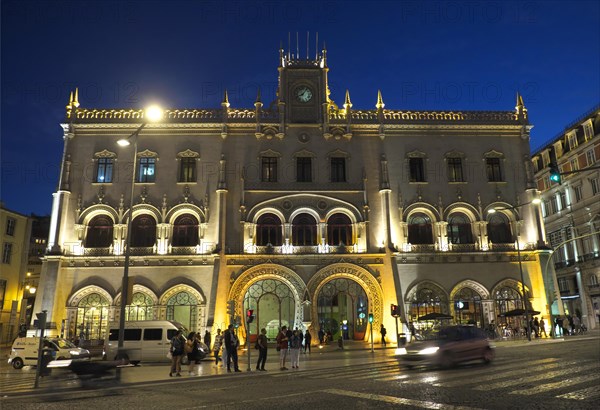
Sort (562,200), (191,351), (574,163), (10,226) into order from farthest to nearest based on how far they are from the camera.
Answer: (562,200), (574,163), (10,226), (191,351)

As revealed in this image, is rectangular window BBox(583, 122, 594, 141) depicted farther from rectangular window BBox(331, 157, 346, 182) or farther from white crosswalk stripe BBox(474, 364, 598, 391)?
white crosswalk stripe BBox(474, 364, 598, 391)

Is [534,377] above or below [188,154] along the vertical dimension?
below

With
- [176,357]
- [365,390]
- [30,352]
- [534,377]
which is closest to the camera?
[365,390]

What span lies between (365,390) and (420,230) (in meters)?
26.7

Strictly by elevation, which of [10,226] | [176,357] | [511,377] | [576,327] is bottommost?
[511,377]

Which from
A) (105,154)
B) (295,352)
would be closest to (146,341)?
(295,352)

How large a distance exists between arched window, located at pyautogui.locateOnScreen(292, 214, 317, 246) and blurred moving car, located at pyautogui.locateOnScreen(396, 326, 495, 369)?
18.9m

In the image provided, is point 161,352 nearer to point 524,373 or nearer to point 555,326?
point 524,373

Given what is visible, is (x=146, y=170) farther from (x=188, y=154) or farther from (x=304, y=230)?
(x=304, y=230)

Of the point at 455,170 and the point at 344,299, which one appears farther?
the point at 455,170

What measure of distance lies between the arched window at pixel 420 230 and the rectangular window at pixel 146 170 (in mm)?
19822

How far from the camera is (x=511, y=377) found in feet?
44.7

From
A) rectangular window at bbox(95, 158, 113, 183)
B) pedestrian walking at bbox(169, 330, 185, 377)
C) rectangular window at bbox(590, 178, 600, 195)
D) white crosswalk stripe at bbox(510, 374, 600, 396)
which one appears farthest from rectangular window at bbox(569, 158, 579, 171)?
pedestrian walking at bbox(169, 330, 185, 377)

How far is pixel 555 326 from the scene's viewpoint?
1420 inches
